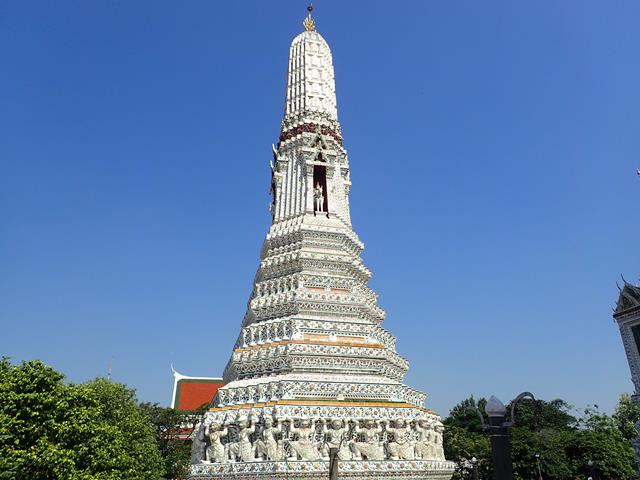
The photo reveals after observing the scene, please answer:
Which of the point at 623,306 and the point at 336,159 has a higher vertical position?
the point at 336,159

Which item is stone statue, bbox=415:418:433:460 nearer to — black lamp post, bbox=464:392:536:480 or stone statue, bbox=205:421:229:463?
stone statue, bbox=205:421:229:463

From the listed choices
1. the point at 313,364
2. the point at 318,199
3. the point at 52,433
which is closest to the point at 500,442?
the point at 313,364

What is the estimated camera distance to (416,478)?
18188 millimetres

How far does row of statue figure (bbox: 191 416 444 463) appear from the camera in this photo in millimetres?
17406

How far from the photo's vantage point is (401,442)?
61.0 ft

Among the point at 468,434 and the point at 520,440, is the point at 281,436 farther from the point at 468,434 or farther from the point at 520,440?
the point at 468,434

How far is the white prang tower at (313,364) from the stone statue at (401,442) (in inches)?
1.4

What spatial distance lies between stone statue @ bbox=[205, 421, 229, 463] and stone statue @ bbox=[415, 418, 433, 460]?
7015 mm

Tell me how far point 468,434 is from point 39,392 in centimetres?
3561

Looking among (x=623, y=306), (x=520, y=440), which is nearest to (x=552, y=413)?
(x=520, y=440)

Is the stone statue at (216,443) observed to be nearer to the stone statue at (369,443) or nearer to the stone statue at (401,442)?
the stone statue at (369,443)

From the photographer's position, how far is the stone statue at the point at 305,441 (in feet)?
56.3

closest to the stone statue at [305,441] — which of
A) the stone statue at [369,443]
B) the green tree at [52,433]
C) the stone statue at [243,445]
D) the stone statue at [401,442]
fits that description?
the stone statue at [369,443]

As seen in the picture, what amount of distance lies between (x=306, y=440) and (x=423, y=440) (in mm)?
4885
